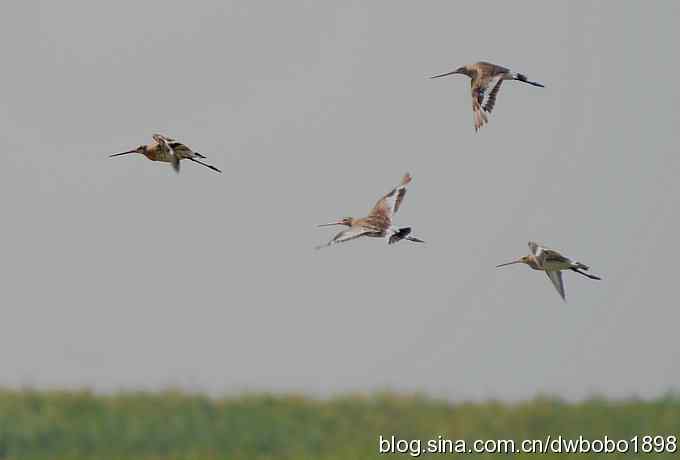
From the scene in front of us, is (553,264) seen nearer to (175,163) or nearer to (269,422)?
(175,163)

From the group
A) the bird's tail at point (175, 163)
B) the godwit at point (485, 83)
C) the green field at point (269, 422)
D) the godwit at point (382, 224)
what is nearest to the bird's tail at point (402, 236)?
the godwit at point (382, 224)

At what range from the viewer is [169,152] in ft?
64.0

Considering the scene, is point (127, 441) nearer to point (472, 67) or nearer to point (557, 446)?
point (557, 446)

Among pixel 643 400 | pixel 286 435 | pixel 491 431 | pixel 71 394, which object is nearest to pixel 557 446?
pixel 491 431

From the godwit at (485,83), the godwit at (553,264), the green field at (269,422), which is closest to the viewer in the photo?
the godwit at (553,264)

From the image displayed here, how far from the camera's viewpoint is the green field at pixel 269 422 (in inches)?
1112

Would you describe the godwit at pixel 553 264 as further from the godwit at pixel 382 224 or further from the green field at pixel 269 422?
the green field at pixel 269 422

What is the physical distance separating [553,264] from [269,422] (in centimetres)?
971

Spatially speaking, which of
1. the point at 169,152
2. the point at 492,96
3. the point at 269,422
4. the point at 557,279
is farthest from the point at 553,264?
the point at 269,422

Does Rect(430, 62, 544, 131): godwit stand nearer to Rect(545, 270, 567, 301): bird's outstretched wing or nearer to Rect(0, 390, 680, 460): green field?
Rect(545, 270, 567, 301): bird's outstretched wing

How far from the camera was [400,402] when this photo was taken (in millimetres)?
29797

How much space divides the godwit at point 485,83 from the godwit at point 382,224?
1.92 m

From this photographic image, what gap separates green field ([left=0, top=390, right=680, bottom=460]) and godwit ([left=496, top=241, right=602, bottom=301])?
744cm

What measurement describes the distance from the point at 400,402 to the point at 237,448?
3.50m
